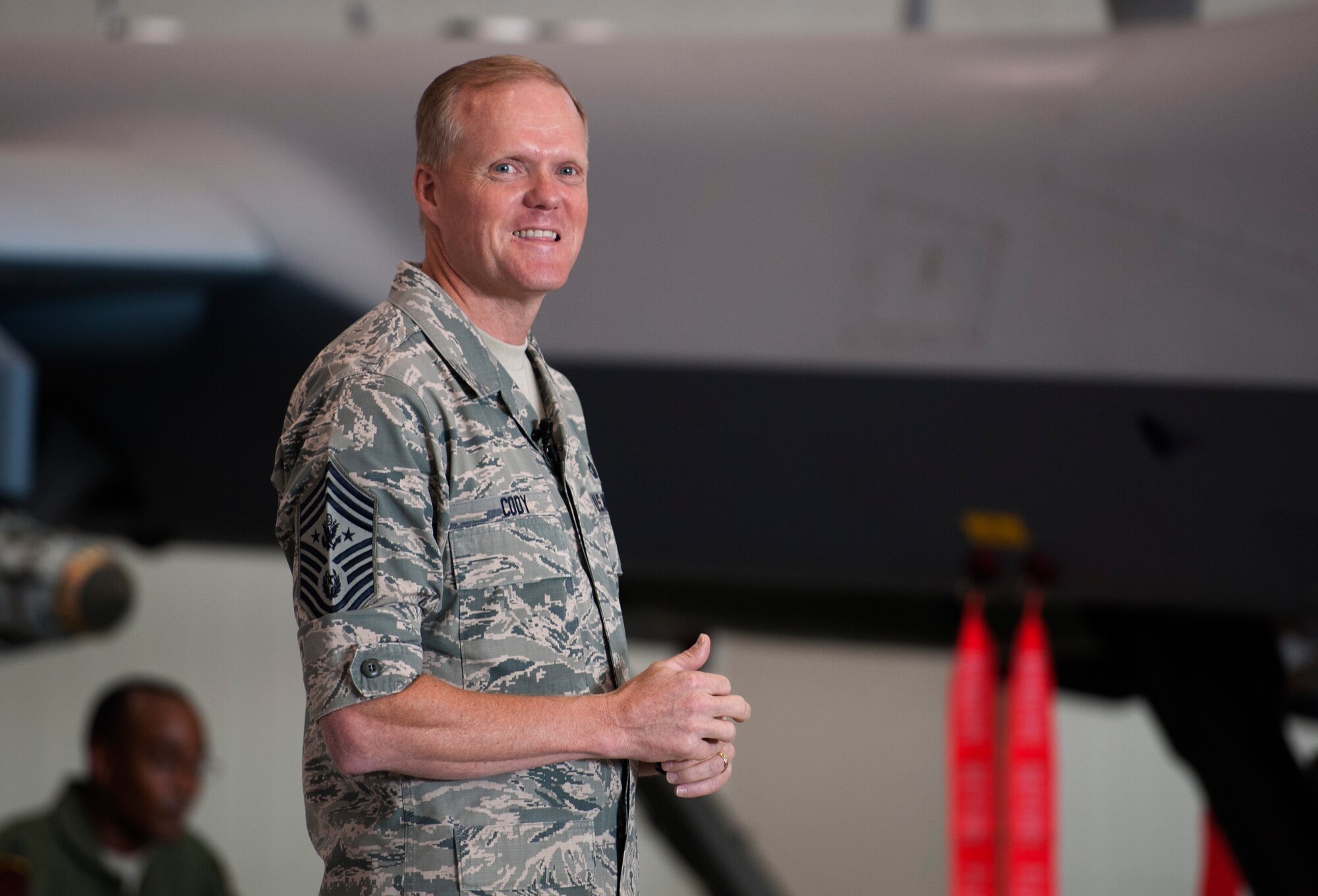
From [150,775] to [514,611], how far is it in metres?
2.14

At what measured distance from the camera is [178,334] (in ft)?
9.49

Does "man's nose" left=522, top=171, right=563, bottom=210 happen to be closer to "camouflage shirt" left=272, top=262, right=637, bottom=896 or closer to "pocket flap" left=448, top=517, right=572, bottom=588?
"camouflage shirt" left=272, top=262, right=637, bottom=896

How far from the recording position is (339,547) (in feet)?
2.90

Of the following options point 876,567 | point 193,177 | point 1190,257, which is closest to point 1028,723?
point 876,567

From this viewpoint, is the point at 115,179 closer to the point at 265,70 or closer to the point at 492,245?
the point at 265,70

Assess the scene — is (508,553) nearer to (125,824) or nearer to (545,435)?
(545,435)

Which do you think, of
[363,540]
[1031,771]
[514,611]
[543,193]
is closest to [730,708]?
[514,611]

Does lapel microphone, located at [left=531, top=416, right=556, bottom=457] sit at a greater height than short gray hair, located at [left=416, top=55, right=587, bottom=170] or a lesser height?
lesser

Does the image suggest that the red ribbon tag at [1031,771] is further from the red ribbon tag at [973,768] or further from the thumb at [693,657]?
the thumb at [693,657]

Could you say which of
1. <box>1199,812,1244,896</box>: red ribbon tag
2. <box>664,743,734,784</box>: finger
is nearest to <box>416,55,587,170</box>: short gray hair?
<box>664,743,734,784</box>: finger

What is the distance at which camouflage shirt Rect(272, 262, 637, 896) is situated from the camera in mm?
890

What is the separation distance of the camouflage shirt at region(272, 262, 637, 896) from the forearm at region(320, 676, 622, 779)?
0.02 m

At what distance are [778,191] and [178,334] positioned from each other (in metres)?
1.30

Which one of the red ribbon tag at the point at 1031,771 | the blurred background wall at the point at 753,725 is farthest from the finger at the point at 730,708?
the blurred background wall at the point at 753,725
